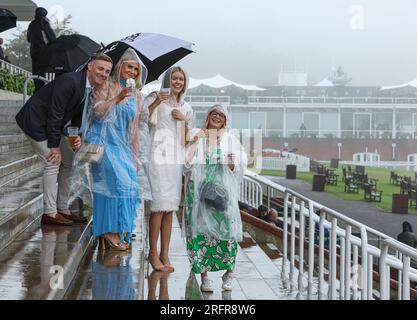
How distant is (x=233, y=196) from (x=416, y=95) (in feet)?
287

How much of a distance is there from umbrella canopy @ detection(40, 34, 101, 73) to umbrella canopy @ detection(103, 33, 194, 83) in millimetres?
1228

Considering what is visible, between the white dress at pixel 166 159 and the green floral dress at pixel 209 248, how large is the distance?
0.50 feet

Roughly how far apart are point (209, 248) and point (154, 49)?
1546 millimetres

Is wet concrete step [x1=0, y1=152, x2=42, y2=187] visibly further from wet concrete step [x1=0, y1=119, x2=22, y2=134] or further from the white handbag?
the white handbag

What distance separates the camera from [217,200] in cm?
450

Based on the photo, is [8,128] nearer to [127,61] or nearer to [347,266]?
[127,61]

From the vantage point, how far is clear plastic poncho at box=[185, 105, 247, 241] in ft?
14.8

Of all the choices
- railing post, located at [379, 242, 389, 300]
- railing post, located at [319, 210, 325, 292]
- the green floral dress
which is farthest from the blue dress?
railing post, located at [379, 242, 389, 300]

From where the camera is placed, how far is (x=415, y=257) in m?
3.22

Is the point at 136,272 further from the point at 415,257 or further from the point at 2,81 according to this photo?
the point at 2,81

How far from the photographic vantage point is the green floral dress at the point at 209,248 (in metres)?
4.56

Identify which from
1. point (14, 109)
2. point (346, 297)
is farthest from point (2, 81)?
point (346, 297)

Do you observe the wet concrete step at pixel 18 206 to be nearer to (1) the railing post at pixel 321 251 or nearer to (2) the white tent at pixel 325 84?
(1) the railing post at pixel 321 251

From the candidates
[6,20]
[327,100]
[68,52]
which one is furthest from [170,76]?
[327,100]
